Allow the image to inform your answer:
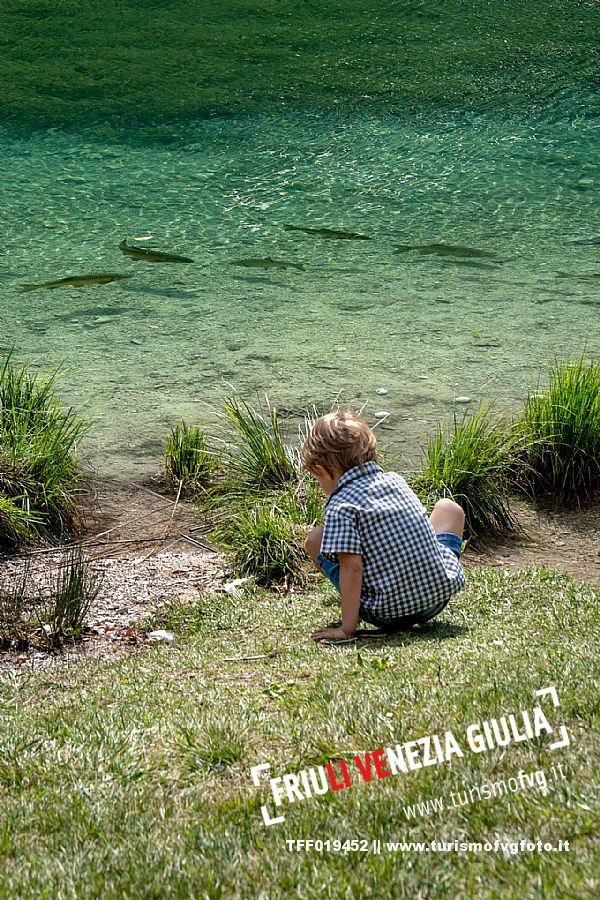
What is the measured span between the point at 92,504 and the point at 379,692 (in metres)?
3.47

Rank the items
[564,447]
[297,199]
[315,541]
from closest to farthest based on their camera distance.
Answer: [315,541], [564,447], [297,199]

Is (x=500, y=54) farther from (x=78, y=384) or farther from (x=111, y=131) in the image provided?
(x=78, y=384)

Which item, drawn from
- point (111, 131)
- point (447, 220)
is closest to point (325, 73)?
point (111, 131)

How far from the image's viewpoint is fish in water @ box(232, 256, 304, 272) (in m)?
12.1

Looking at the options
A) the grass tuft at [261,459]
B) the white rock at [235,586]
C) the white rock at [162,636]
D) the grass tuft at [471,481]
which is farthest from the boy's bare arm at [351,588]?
the grass tuft at [261,459]

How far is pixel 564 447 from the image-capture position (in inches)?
254

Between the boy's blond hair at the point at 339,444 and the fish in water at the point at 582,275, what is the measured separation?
7771 millimetres

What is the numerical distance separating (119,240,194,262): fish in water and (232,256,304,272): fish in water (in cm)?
69

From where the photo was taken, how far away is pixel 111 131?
19.4m

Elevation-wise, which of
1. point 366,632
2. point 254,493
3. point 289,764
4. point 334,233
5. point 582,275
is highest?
point 334,233

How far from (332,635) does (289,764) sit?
1361 mm

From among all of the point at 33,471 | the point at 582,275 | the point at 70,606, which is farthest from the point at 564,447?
the point at 582,275

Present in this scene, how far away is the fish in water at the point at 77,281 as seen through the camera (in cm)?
1138

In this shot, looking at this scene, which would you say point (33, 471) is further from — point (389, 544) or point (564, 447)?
point (564, 447)
